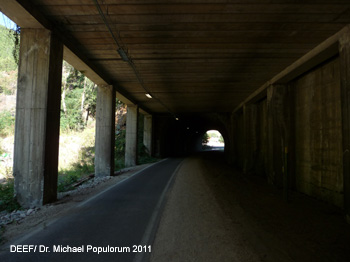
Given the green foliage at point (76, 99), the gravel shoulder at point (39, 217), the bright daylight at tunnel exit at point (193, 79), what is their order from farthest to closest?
the green foliage at point (76, 99)
the gravel shoulder at point (39, 217)
the bright daylight at tunnel exit at point (193, 79)

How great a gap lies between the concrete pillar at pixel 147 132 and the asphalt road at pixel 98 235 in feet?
54.9

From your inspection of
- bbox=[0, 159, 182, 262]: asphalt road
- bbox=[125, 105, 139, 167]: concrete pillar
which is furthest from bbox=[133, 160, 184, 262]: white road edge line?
bbox=[125, 105, 139, 167]: concrete pillar

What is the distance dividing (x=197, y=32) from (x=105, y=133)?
7.36 m

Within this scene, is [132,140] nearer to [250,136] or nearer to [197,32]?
[250,136]

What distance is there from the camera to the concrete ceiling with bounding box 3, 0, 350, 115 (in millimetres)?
5246

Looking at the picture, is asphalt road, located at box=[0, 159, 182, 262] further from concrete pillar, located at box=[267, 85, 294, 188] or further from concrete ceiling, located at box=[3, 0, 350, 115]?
concrete pillar, located at box=[267, 85, 294, 188]

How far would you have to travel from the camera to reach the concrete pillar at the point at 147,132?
76.1 ft

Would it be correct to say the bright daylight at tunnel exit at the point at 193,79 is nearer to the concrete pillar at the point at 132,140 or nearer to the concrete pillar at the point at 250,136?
the concrete pillar at the point at 250,136

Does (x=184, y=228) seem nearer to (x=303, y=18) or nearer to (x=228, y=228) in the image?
(x=228, y=228)

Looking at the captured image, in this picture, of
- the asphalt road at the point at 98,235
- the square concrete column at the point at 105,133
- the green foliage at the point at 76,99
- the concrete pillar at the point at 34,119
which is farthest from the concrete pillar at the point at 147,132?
the concrete pillar at the point at 34,119

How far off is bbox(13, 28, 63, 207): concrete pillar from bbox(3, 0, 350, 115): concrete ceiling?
0.81 m

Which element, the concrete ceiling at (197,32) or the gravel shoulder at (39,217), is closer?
the gravel shoulder at (39,217)

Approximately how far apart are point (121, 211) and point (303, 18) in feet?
20.6

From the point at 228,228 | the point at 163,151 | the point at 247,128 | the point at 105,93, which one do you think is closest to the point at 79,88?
the point at 163,151
